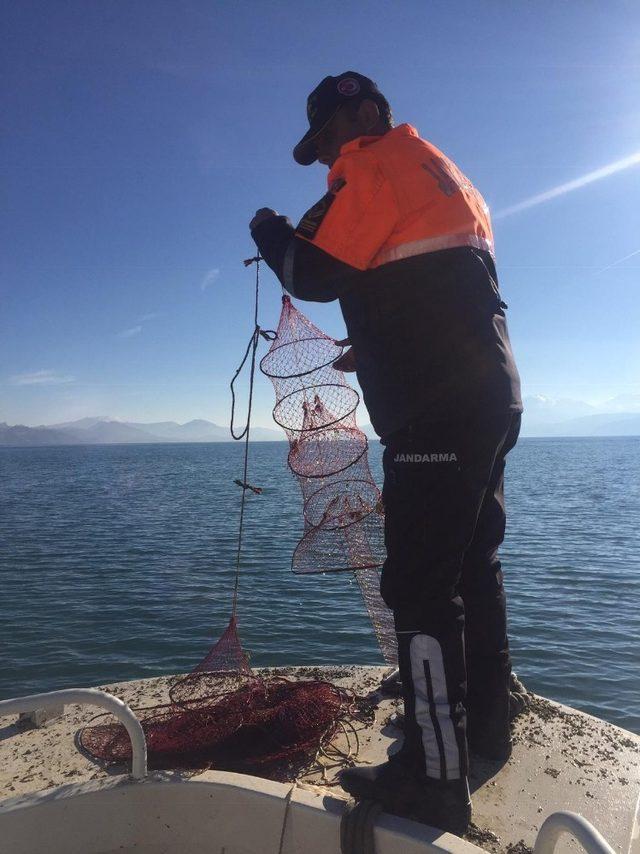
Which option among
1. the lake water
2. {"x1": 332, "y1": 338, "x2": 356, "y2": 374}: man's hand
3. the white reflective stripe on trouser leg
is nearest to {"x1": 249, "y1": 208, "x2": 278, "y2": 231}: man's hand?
{"x1": 332, "y1": 338, "x2": 356, "y2": 374}: man's hand

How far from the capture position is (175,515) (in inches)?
1289

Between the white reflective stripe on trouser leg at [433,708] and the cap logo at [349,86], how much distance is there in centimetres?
253

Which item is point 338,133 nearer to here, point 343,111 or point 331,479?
point 343,111

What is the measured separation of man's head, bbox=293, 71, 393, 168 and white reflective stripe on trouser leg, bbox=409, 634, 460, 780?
2372 millimetres

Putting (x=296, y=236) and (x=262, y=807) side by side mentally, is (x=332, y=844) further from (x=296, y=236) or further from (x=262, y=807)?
(x=296, y=236)

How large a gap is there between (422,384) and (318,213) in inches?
33.2

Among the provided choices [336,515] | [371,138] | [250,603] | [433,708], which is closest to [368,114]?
[371,138]

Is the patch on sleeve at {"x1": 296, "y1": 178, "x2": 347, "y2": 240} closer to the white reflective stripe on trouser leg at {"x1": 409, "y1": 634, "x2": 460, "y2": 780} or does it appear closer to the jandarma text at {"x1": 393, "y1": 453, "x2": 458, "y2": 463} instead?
the jandarma text at {"x1": 393, "y1": 453, "x2": 458, "y2": 463}

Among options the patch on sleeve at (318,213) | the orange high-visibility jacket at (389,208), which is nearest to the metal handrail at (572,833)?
the orange high-visibility jacket at (389,208)

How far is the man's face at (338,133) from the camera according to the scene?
119 inches

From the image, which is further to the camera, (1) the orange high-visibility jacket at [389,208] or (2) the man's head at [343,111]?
(2) the man's head at [343,111]

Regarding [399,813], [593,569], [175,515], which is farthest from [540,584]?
[175,515]

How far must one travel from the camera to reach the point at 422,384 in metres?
2.62

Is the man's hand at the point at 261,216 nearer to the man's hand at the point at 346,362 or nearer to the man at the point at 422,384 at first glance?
the man at the point at 422,384
